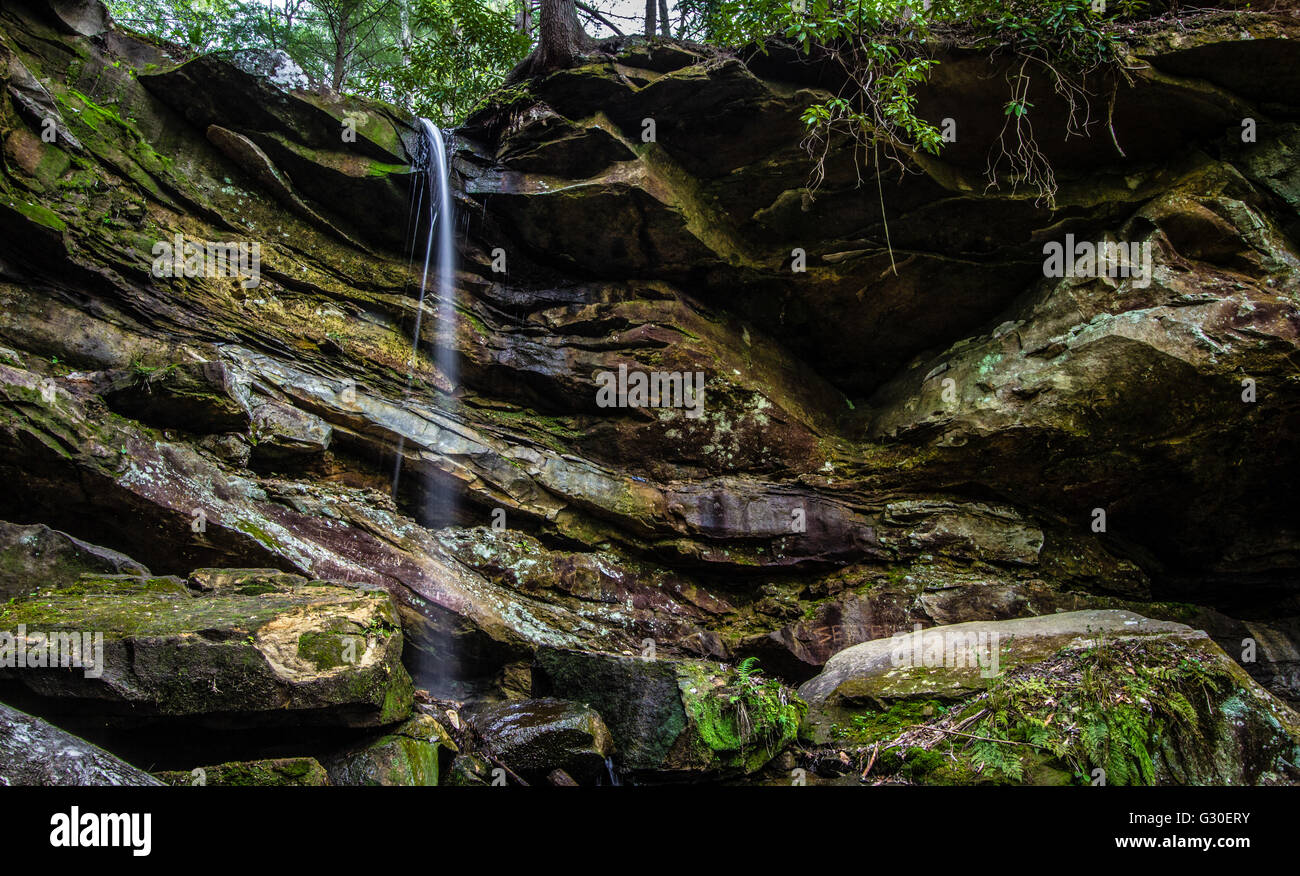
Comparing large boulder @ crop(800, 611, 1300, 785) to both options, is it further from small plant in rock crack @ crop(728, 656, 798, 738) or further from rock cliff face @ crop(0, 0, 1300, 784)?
rock cliff face @ crop(0, 0, 1300, 784)

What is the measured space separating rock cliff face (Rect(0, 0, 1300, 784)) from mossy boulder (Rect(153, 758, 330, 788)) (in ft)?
7.66

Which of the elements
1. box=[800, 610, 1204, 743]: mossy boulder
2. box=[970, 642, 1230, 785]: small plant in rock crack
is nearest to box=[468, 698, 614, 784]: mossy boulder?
box=[800, 610, 1204, 743]: mossy boulder

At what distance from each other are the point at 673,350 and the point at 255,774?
24.4 ft

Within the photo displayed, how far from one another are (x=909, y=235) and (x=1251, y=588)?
6853 millimetres

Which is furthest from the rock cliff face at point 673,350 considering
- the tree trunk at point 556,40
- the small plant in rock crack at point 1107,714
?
Result: the small plant in rock crack at point 1107,714

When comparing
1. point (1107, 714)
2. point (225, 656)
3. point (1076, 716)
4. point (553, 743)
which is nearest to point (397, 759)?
point (553, 743)

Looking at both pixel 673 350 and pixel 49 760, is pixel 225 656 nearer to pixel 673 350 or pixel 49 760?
pixel 49 760

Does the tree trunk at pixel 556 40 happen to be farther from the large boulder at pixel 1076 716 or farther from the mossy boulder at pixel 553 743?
the large boulder at pixel 1076 716

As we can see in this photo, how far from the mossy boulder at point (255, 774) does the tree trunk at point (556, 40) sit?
9.72 metres

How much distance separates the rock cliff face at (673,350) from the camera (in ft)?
23.6

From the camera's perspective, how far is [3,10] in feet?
28.1
